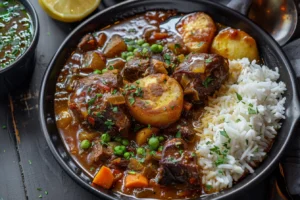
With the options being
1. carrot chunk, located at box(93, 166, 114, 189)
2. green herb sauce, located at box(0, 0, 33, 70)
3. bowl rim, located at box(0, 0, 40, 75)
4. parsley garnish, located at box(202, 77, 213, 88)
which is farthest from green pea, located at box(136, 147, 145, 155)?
green herb sauce, located at box(0, 0, 33, 70)

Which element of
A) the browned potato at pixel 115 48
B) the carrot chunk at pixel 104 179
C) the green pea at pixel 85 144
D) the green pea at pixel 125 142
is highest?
the browned potato at pixel 115 48

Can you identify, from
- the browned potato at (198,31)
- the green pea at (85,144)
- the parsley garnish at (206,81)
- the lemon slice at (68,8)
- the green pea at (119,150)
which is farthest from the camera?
the lemon slice at (68,8)

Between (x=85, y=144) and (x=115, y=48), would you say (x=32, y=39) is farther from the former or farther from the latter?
(x=85, y=144)

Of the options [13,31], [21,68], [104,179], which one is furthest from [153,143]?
[13,31]

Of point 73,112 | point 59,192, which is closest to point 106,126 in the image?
point 73,112

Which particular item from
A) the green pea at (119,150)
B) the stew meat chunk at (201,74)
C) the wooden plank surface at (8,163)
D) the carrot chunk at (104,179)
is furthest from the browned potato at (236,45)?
the wooden plank surface at (8,163)

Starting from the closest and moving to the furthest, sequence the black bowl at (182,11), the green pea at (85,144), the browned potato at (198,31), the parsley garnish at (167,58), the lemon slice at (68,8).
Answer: the black bowl at (182,11) → the green pea at (85,144) → the parsley garnish at (167,58) → the browned potato at (198,31) → the lemon slice at (68,8)

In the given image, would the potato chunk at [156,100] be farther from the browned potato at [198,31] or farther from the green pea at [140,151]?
the browned potato at [198,31]

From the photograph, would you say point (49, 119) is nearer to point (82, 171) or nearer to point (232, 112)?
point (82, 171)
